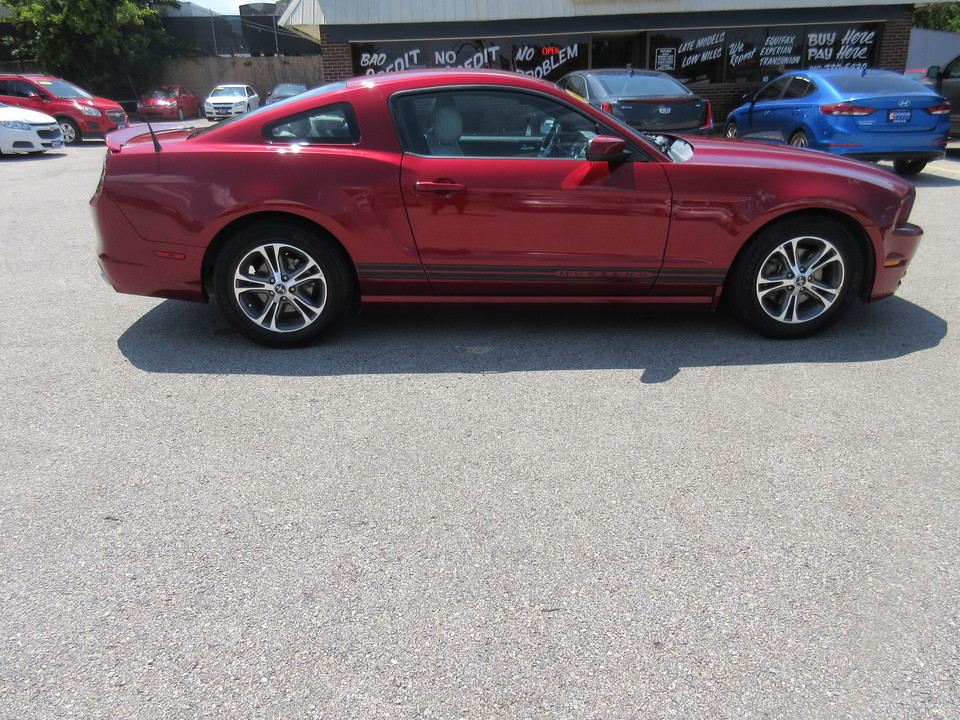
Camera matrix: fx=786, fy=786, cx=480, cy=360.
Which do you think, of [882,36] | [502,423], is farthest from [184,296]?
[882,36]

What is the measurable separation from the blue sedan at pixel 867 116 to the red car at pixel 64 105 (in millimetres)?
15933

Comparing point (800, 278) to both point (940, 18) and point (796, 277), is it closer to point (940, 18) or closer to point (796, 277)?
point (796, 277)

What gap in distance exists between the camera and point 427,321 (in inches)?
204

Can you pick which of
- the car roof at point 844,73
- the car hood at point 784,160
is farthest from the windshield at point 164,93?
the car hood at point 784,160

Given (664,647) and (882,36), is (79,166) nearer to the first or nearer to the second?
(664,647)

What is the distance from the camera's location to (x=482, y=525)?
9.56ft

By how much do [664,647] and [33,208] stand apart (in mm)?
9855

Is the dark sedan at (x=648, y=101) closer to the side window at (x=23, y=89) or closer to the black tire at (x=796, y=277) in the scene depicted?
the black tire at (x=796, y=277)

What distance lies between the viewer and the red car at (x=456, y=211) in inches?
172

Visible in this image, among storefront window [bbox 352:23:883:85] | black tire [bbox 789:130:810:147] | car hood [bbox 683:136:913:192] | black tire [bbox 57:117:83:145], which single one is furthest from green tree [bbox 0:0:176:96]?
car hood [bbox 683:136:913:192]

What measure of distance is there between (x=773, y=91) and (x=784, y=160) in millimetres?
8181

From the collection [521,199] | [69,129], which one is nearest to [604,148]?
[521,199]

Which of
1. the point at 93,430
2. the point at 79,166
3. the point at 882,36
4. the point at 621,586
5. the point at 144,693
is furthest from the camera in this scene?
the point at 882,36

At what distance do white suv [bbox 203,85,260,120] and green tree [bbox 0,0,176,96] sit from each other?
175 inches
